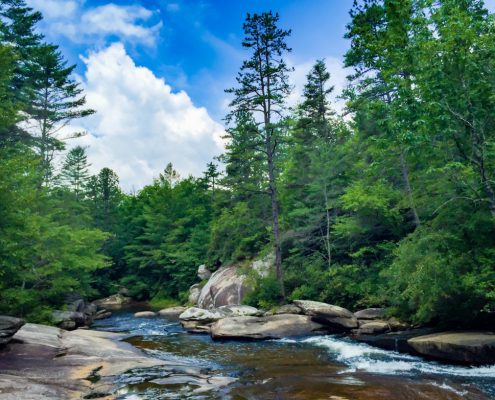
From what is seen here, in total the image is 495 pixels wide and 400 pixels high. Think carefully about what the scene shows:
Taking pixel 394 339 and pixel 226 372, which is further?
pixel 394 339

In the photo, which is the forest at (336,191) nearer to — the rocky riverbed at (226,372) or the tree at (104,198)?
the rocky riverbed at (226,372)

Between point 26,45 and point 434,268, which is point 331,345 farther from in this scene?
point 26,45

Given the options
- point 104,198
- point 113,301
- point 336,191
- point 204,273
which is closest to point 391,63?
point 336,191

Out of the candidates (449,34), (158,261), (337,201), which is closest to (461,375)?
(449,34)

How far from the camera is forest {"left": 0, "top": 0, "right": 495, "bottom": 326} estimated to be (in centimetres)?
1325

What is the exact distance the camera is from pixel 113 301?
1796 inches

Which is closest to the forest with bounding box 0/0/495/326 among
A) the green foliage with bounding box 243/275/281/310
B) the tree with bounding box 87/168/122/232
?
the green foliage with bounding box 243/275/281/310

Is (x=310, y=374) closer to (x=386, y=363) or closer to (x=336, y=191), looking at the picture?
(x=386, y=363)

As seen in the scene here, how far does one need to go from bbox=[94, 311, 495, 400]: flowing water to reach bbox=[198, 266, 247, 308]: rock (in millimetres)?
10252

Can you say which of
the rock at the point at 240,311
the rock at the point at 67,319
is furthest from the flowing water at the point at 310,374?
the rock at the point at 67,319

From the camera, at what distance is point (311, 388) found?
8.77 meters

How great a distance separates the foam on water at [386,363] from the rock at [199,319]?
22.3 feet

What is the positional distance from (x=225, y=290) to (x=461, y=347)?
18078 millimetres

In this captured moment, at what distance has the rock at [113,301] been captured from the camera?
4388 centimetres
